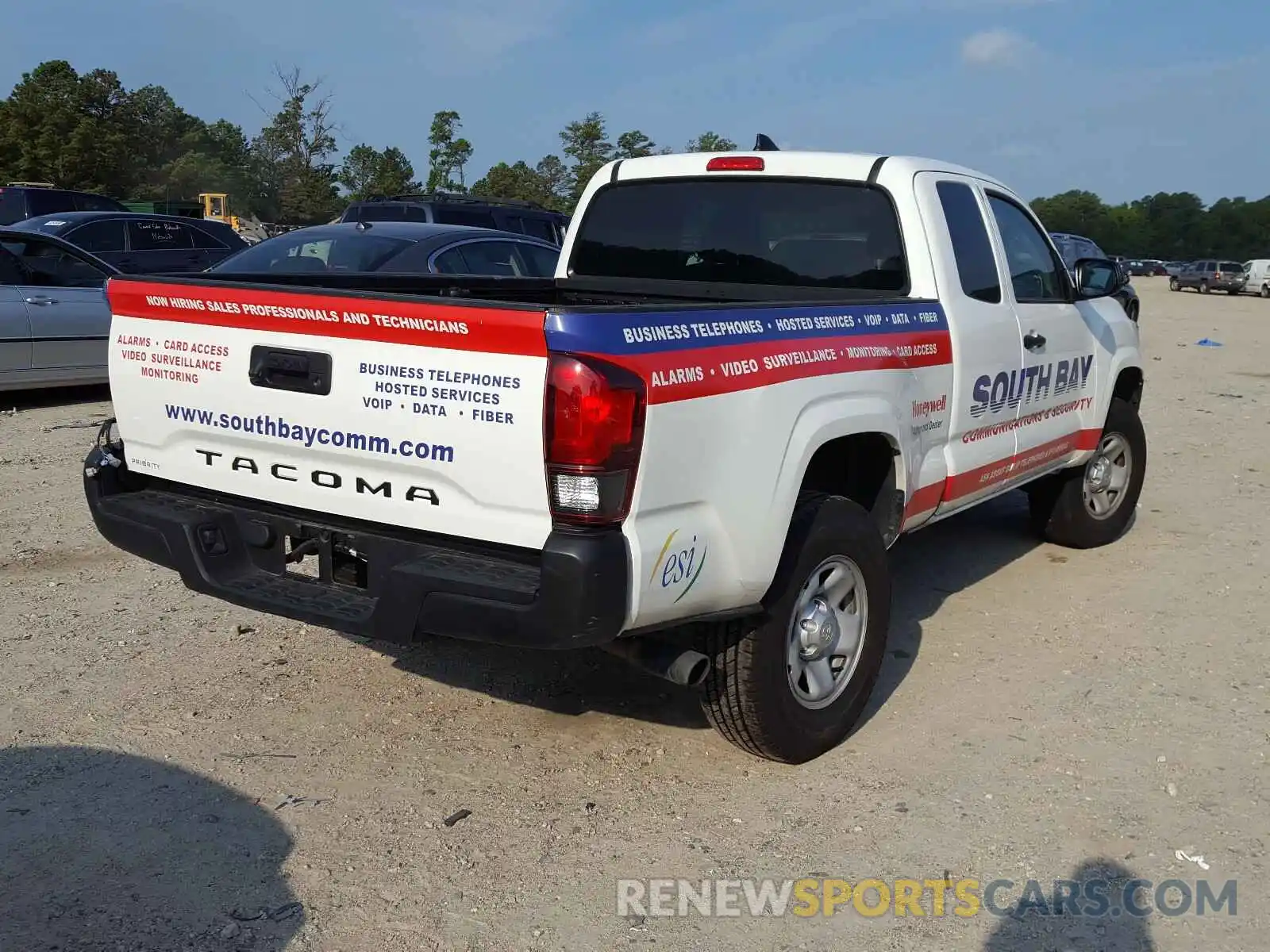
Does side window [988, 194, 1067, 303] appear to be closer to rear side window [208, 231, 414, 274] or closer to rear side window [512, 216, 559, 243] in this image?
rear side window [208, 231, 414, 274]

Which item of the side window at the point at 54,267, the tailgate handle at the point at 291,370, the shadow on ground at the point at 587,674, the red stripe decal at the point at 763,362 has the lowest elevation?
the shadow on ground at the point at 587,674

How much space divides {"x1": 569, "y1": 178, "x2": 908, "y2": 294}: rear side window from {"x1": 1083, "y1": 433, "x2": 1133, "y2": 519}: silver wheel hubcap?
2.52 metres

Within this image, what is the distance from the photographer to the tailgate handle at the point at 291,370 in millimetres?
3314

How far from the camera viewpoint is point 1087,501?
257 inches

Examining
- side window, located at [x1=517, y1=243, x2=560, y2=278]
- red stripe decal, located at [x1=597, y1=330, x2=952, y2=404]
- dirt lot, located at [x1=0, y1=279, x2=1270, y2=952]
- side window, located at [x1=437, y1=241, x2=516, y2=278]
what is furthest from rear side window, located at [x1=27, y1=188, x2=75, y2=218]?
red stripe decal, located at [x1=597, y1=330, x2=952, y2=404]

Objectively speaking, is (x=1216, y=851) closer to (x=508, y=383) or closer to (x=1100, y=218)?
(x=508, y=383)

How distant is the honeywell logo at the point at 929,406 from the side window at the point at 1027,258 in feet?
3.12

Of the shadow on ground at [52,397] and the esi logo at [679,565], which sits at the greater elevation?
the esi logo at [679,565]

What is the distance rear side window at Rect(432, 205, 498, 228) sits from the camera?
14.3 meters

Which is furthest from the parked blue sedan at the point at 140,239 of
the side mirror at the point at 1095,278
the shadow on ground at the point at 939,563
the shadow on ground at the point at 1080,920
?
the shadow on ground at the point at 1080,920

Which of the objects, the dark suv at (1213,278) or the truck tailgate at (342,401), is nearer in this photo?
the truck tailgate at (342,401)

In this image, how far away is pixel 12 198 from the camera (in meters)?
18.7

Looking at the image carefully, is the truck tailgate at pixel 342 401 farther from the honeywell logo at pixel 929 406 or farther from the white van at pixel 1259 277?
the white van at pixel 1259 277

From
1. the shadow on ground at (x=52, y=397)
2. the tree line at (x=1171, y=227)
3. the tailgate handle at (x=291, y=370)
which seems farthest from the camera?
the tree line at (x=1171, y=227)
